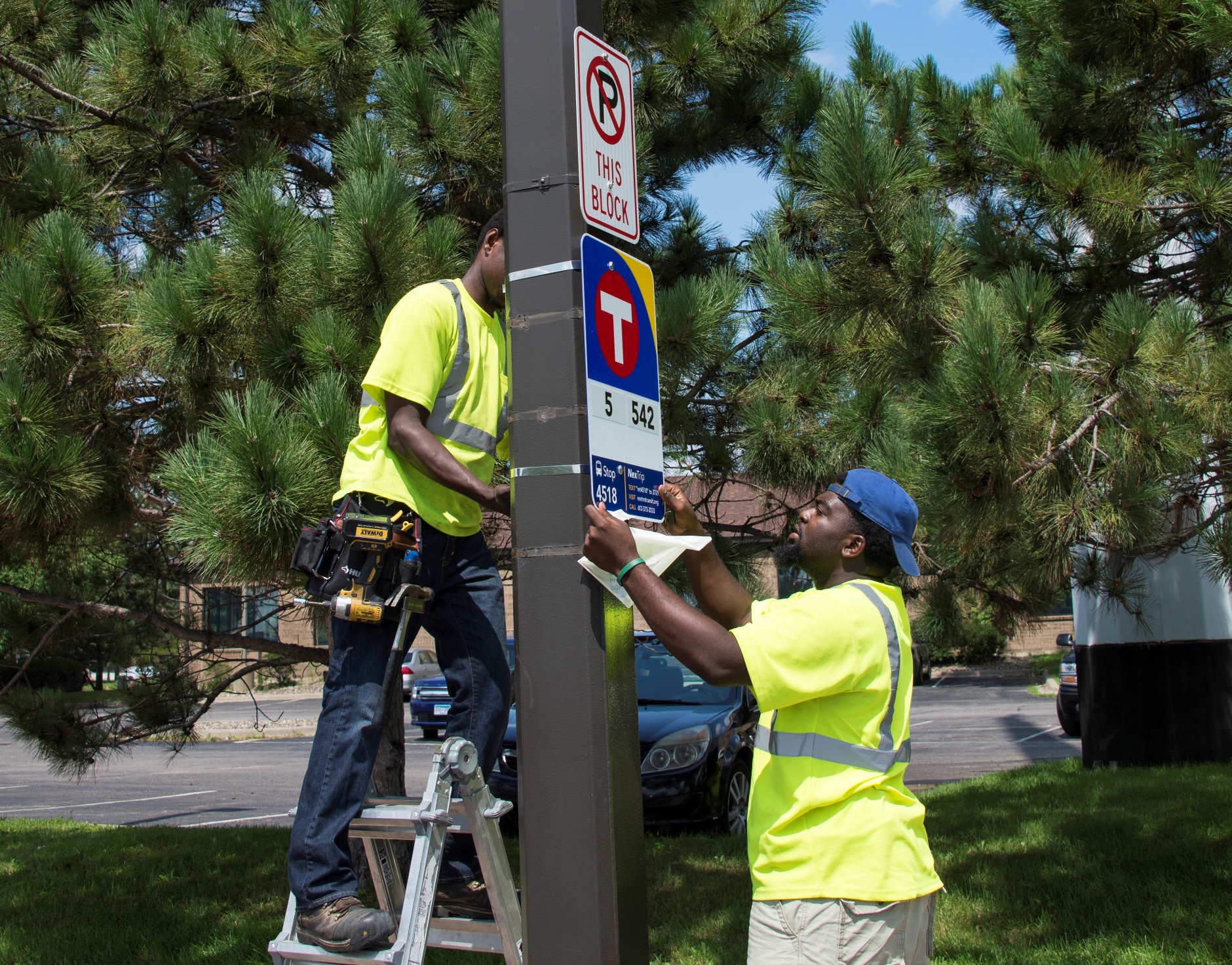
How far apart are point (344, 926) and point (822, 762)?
1225mm

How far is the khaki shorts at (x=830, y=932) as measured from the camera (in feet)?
7.69

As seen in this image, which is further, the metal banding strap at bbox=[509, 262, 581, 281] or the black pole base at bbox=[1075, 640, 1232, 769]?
the black pole base at bbox=[1075, 640, 1232, 769]

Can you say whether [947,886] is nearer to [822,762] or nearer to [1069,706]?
[822,762]

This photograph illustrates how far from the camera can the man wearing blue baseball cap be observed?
236cm

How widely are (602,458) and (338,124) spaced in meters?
3.79

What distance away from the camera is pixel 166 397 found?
479 cm

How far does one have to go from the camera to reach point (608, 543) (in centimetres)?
237

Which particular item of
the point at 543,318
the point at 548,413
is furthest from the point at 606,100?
the point at 548,413

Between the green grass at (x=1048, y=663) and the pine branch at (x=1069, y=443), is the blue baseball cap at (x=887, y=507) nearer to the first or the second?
the pine branch at (x=1069, y=443)

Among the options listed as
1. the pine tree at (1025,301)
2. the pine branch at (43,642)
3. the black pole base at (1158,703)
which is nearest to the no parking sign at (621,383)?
the pine tree at (1025,301)

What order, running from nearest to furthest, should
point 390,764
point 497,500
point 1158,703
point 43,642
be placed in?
1. point 497,500
2. point 43,642
3. point 390,764
4. point 1158,703

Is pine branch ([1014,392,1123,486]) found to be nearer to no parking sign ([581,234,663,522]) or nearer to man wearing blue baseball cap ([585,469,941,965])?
man wearing blue baseball cap ([585,469,941,965])

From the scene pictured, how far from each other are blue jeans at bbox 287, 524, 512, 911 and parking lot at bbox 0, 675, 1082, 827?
6451 millimetres

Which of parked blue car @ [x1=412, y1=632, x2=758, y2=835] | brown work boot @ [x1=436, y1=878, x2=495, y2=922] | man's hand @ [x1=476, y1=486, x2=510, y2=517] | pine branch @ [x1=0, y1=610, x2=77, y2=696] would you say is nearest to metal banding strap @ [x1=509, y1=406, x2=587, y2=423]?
man's hand @ [x1=476, y1=486, x2=510, y2=517]
